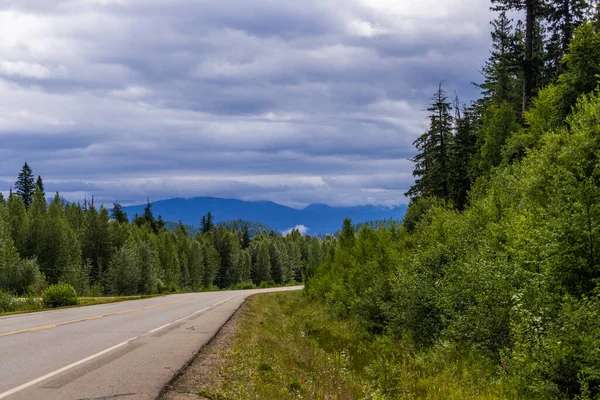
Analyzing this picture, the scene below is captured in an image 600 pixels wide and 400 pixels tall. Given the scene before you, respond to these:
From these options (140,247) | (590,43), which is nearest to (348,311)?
(590,43)

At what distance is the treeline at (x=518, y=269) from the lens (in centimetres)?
1034

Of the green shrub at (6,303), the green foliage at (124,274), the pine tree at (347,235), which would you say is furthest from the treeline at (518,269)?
the green foliage at (124,274)

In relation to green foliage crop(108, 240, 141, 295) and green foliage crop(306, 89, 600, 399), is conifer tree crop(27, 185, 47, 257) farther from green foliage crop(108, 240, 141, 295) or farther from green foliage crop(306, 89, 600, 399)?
green foliage crop(306, 89, 600, 399)

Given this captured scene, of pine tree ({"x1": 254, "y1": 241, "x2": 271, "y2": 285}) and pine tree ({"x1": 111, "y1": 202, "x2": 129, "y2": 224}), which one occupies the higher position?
pine tree ({"x1": 111, "y1": 202, "x2": 129, "y2": 224})

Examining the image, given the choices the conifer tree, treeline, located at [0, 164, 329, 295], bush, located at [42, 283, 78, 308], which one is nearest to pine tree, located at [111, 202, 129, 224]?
treeline, located at [0, 164, 329, 295]

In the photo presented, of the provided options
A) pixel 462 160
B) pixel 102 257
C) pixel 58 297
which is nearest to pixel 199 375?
pixel 58 297

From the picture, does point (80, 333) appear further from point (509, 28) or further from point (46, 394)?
point (509, 28)

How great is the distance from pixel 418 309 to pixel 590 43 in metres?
23.0

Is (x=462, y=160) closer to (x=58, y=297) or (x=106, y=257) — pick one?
(x=58, y=297)

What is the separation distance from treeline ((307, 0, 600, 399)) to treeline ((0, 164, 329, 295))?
22518 mm

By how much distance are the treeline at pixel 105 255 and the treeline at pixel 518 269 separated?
22.5m

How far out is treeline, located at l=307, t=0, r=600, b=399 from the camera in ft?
33.9

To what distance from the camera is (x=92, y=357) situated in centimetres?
975

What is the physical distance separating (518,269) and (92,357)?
35.0 ft
